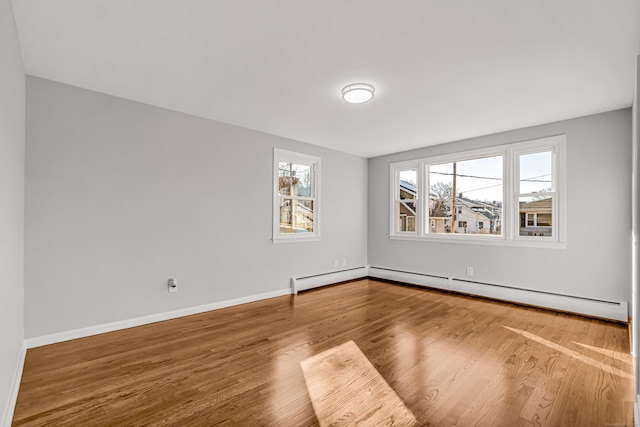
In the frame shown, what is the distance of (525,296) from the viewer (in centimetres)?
436

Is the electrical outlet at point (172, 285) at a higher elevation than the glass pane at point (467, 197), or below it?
below

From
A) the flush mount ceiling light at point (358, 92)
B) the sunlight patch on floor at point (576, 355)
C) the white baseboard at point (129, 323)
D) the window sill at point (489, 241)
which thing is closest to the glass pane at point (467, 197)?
the window sill at point (489, 241)

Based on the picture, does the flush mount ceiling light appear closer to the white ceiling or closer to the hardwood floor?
the white ceiling

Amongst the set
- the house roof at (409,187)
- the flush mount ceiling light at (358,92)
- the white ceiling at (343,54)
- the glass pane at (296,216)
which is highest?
the white ceiling at (343,54)

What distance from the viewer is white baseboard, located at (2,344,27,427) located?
181 centimetres

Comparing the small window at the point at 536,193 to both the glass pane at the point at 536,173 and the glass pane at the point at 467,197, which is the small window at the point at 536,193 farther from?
the glass pane at the point at 467,197

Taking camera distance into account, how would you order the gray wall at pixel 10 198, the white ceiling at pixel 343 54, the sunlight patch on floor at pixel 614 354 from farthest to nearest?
1. the sunlight patch on floor at pixel 614 354
2. the white ceiling at pixel 343 54
3. the gray wall at pixel 10 198

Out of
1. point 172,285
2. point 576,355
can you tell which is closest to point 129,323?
point 172,285

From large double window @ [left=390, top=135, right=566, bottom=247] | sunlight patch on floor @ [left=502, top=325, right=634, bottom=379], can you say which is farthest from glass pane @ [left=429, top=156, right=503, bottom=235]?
sunlight patch on floor @ [left=502, top=325, right=634, bottom=379]

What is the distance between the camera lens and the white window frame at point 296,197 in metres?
4.84

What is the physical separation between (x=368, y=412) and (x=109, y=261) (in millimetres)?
2925

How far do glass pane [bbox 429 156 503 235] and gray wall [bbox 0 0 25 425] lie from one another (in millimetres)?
5322

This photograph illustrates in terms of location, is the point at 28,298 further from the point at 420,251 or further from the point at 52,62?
the point at 420,251

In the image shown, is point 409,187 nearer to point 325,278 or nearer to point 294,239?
point 325,278
